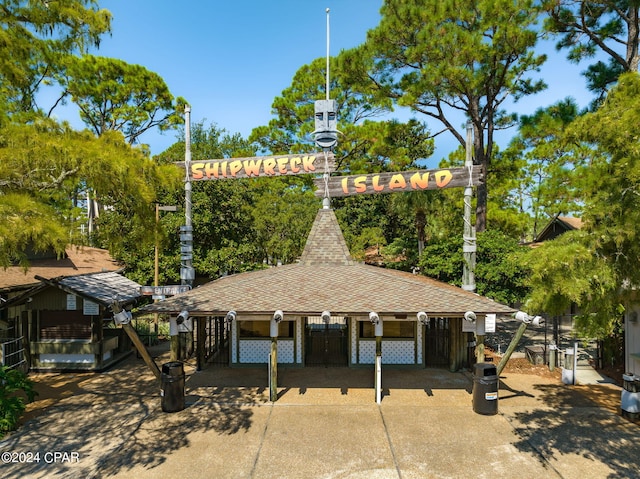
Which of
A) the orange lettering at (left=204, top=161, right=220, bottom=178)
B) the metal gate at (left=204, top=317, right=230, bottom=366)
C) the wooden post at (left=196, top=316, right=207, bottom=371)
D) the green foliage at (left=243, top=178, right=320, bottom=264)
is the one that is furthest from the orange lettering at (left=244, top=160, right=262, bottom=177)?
the green foliage at (left=243, top=178, right=320, bottom=264)

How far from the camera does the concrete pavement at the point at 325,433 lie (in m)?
6.75

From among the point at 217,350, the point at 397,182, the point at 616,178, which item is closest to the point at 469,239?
the point at 397,182

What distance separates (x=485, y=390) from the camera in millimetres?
9008

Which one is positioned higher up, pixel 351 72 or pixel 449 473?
pixel 351 72

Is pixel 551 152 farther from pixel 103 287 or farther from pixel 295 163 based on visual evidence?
pixel 103 287

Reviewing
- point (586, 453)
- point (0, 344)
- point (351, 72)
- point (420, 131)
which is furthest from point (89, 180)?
point (420, 131)

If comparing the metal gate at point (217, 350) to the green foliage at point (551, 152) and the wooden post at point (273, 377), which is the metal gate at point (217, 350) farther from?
the green foliage at point (551, 152)

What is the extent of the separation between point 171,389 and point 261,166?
8.81 metres

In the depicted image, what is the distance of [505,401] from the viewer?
9938mm

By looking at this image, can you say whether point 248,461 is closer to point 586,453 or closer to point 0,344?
point 586,453

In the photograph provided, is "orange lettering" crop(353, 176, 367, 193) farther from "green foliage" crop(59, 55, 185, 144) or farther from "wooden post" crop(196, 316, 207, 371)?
"green foliage" crop(59, 55, 185, 144)

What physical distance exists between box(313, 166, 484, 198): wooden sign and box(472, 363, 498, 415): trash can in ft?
23.1

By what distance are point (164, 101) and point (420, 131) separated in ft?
72.8

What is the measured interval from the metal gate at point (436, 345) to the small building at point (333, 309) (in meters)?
0.03
